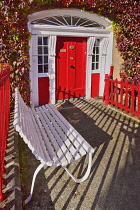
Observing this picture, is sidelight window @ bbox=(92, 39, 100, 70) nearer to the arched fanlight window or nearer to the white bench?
the arched fanlight window

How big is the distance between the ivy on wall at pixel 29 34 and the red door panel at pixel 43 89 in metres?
0.55

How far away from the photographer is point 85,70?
23.3 ft

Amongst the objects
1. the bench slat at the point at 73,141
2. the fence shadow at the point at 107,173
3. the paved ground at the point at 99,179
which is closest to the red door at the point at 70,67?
the fence shadow at the point at 107,173

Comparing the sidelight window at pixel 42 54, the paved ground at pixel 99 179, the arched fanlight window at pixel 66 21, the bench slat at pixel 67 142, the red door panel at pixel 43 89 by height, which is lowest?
the paved ground at pixel 99 179

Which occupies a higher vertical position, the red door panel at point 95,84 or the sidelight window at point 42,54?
the sidelight window at point 42,54

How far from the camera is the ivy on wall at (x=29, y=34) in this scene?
16.7ft

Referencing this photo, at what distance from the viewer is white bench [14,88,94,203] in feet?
7.27

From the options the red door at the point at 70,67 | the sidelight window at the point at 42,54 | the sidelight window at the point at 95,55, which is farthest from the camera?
the sidelight window at the point at 95,55

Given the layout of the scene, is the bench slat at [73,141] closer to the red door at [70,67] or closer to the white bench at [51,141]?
the white bench at [51,141]

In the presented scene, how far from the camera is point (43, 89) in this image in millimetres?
6410

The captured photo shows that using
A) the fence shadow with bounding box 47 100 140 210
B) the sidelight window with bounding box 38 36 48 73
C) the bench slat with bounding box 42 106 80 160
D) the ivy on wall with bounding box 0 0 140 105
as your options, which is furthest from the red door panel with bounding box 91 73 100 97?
the bench slat with bounding box 42 106 80 160

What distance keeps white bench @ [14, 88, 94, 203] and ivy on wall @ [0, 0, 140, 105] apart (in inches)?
88.1

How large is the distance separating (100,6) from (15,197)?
6.18 metres

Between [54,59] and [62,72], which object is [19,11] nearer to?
[54,59]
